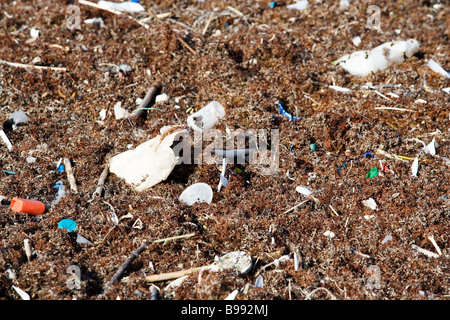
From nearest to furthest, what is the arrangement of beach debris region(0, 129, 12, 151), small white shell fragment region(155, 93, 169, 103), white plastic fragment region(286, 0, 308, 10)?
1. beach debris region(0, 129, 12, 151)
2. small white shell fragment region(155, 93, 169, 103)
3. white plastic fragment region(286, 0, 308, 10)

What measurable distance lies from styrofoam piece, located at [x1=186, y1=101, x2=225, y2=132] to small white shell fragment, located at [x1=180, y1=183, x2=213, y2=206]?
922mm

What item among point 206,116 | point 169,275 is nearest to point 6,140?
point 206,116

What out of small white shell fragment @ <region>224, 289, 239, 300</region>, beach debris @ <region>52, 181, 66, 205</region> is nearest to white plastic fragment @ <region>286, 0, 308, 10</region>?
beach debris @ <region>52, 181, 66, 205</region>

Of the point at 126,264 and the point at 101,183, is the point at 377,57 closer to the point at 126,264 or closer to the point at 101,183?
the point at 101,183

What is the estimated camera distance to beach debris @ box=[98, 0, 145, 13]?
21.6ft

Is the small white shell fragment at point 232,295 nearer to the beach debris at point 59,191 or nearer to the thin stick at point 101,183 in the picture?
the thin stick at point 101,183

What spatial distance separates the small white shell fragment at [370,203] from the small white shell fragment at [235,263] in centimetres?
A: 131

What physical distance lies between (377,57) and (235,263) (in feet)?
12.4

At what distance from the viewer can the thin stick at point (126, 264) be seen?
11.0ft

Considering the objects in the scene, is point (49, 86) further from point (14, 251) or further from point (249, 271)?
point (249, 271)

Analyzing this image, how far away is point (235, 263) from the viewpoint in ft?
Answer: 11.5

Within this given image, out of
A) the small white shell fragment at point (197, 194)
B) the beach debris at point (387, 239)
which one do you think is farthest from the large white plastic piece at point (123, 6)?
the beach debris at point (387, 239)

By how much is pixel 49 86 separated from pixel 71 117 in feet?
2.13

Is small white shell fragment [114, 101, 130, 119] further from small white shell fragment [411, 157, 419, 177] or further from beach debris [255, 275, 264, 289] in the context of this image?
small white shell fragment [411, 157, 419, 177]
